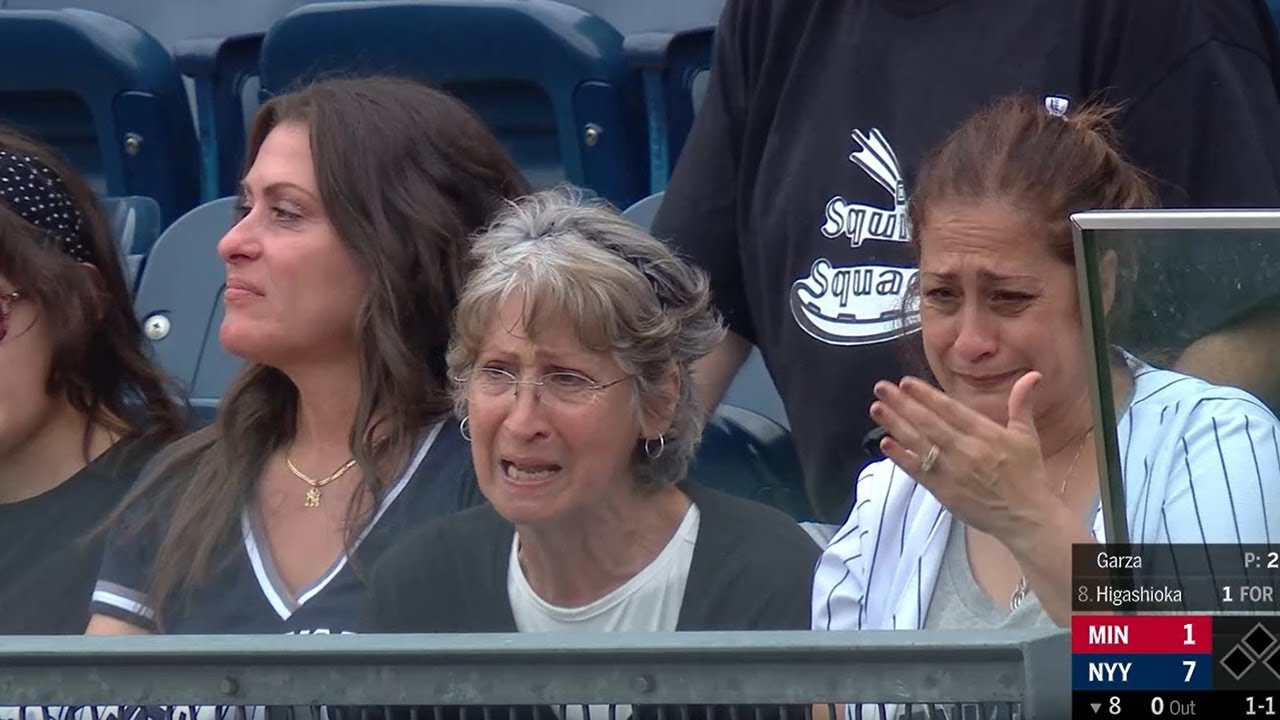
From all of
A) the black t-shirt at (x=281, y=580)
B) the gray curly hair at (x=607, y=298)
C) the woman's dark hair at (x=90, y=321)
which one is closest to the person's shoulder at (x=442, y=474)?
the black t-shirt at (x=281, y=580)

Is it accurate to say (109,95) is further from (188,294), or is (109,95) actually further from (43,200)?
(43,200)

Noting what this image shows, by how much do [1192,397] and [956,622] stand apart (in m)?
0.34

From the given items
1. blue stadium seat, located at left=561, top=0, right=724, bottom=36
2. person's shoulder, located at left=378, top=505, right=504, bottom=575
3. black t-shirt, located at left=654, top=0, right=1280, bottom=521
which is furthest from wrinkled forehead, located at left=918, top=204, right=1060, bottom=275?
blue stadium seat, located at left=561, top=0, right=724, bottom=36

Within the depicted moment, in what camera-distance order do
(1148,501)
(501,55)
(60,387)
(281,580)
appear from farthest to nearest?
1. (501,55)
2. (60,387)
3. (281,580)
4. (1148,501)

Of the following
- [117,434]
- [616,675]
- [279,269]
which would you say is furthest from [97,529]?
[616,675]

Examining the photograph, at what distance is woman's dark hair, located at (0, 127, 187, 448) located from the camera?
2254 mm

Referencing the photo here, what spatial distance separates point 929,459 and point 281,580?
0.79 meters

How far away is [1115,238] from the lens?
1.03 m

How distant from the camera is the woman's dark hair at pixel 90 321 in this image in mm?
2254

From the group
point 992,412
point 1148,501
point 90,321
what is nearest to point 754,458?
point 992,412

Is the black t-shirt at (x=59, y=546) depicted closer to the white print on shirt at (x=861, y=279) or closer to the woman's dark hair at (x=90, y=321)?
the woman's dark hair at (x=90, y=321)

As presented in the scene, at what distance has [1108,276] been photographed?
40.9 inches

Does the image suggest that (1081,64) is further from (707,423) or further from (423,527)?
(423,527)

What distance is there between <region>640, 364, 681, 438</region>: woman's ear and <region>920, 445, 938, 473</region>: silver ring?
45 cm
